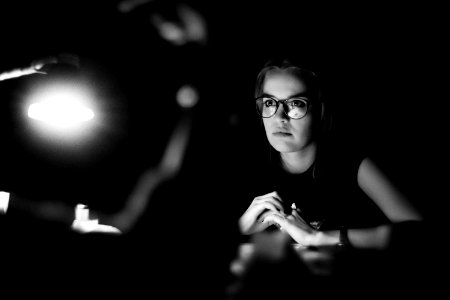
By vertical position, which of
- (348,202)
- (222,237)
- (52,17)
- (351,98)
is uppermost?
(52,17)

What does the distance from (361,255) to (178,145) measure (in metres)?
1.21

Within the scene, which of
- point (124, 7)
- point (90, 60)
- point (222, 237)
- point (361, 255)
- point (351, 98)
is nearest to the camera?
point (361, 255)

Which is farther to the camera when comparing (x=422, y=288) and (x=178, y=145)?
(x=178, y=145)

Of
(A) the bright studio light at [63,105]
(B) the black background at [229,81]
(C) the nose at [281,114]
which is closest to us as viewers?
(A) the bright studio light at [63,105]

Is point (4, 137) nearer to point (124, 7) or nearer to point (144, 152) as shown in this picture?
point (144, 152)

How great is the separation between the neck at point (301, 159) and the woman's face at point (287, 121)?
0.09 m

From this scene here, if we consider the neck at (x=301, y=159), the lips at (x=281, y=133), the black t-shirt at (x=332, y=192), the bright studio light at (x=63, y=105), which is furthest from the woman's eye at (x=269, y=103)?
the bright studio light at (x=63, y=105)

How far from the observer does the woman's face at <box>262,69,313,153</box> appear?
4.88 ft

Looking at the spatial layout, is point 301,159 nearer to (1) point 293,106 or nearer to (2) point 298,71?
(1) point 293,106

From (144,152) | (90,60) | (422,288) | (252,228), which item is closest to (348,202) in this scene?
(252,228)

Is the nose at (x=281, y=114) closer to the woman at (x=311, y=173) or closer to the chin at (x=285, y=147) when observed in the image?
the woman at (x=311, y=173)

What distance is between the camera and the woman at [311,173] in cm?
139

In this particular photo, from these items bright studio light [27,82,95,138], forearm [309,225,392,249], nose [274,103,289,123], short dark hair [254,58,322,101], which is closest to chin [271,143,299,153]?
nose [274,103,289,123]

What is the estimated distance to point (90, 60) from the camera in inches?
68.2
